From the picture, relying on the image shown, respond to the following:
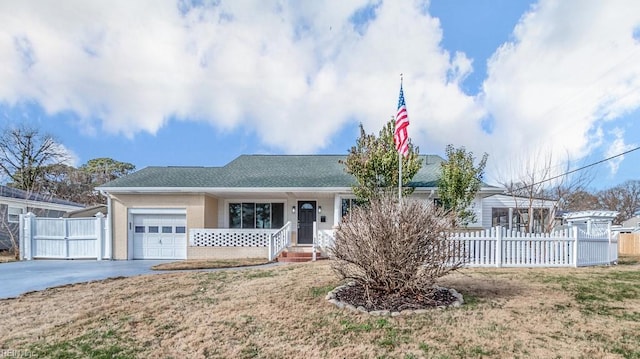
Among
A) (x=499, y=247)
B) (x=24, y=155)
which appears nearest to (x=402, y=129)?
(x=499, y=247)

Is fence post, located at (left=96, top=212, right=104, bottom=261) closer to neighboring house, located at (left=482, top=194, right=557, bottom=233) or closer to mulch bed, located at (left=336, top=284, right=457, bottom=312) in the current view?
mulch bed, located at (left=336, top=284, right=457, bottom=312)

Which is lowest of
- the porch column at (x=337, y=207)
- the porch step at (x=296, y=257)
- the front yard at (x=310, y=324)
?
the porch step at (x=296, y=257)

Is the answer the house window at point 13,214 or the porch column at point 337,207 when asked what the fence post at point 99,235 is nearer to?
the house window at point 13,214

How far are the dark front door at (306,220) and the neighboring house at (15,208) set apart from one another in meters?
12.5

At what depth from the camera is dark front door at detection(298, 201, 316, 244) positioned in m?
15.2

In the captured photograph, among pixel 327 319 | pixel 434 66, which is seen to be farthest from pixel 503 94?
pixel 327 319

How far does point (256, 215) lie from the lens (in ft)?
51.3

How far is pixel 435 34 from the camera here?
1318 cm

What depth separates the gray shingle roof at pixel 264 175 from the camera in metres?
14.0

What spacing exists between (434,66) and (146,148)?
1879cm

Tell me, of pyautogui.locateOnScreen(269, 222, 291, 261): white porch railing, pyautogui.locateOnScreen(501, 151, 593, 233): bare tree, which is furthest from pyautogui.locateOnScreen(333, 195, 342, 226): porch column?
pyautogui.locateOnScreen(501, 151, 593, 233): bare tree

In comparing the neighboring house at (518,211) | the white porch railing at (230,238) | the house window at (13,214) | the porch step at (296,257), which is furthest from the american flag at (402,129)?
the house window at (13,214)

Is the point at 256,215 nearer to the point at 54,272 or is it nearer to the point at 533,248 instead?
the point at 54,272

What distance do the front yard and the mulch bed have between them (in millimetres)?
256
